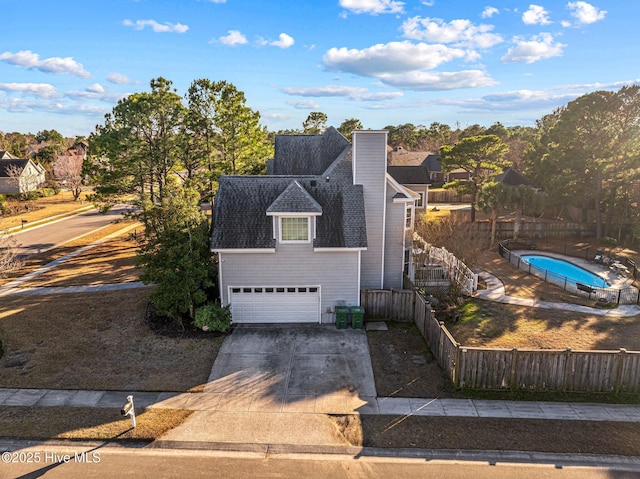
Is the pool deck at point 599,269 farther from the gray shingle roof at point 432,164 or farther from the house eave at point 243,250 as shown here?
the gray shingle roof at point 432,164

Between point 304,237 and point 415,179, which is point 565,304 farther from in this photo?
point 415,179

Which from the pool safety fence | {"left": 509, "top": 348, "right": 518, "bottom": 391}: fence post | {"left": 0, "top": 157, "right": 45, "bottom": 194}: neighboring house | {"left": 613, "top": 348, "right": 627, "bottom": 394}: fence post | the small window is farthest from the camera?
{"left": 0, "top": 157, "right": 45, "bottom": 194}: neighboring house

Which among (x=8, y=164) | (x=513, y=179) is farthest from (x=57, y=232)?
(x=513, y=179)

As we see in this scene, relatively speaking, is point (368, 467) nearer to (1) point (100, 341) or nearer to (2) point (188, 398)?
(2) point (188, 398)

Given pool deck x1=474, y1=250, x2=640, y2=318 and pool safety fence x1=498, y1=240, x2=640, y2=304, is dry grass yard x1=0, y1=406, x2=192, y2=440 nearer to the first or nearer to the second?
pool deck x1=474, y1=250, x2=640, y2=318

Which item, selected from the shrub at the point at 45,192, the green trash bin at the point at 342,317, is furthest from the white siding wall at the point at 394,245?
the shrub at the point at 45,192

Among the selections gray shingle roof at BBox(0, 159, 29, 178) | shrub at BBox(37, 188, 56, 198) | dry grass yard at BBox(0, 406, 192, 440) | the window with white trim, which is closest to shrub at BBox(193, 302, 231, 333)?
the window with white trim
